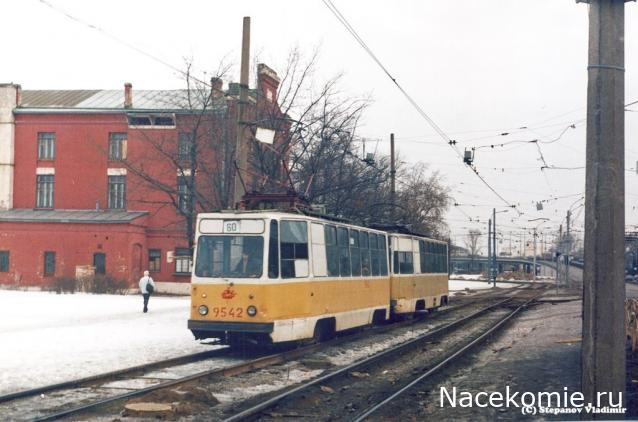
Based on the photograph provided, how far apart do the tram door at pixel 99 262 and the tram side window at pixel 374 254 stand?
30861 millimetres

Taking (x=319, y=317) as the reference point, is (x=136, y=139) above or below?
above

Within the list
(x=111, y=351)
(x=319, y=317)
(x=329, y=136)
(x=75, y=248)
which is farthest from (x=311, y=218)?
(x=75, y=248)

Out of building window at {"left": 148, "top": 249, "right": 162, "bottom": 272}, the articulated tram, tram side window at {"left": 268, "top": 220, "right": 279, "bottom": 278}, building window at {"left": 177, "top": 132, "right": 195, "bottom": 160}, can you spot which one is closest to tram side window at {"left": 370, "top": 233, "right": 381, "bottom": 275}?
the articulated tram

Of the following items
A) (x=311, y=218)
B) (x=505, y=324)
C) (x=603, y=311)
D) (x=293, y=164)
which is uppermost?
(x=293, y=164)

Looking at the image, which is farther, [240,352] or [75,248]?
[75,248]

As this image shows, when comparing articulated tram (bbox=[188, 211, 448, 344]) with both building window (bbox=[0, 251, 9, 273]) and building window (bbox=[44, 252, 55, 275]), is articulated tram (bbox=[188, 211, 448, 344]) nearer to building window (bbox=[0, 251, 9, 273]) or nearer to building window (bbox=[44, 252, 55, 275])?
building window (bbox=[44, 252, 55, 275])

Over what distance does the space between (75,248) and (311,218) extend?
36.2 metres

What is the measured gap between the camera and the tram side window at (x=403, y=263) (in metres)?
24.1

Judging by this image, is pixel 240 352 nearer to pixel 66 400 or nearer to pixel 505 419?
pixel 66 400

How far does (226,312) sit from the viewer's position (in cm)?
1529

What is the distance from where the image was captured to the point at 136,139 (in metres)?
50.8

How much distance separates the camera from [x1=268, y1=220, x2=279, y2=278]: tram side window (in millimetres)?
15297

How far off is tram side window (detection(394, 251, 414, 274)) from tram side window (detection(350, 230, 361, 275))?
420cm

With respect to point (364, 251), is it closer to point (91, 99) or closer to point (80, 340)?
point (80, 340)
